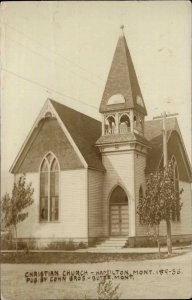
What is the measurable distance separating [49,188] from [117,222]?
2073mm

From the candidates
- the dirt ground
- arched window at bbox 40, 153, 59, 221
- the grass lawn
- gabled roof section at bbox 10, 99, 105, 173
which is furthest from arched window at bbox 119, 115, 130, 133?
the dirt ground

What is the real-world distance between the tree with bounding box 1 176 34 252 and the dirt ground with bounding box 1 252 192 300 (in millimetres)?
1254

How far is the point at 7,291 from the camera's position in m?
9.41

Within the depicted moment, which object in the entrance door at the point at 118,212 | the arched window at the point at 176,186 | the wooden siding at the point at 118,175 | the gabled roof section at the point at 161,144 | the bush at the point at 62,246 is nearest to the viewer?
the gabled roof section at the point at 161,144

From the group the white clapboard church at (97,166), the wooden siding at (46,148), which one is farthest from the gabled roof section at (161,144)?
the wooden siding at (46,148)

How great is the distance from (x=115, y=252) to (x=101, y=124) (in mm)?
3893

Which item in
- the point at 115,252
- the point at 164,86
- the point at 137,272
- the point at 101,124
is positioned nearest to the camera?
the point at 137,272

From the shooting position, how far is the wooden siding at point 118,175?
39.8 feet

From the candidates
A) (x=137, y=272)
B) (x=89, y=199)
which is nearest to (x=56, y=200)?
(x=89, y=199)

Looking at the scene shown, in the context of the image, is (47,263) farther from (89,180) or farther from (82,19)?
(82,19)

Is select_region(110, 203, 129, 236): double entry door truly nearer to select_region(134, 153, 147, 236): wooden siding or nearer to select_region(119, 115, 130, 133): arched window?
select_region(134, 153, 147, 236): wooden siding

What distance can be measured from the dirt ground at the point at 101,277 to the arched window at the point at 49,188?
140 centimetres

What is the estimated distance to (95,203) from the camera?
11.8 meters

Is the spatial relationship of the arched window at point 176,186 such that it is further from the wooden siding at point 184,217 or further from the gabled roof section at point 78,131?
the gabled roof section at point 78,131
